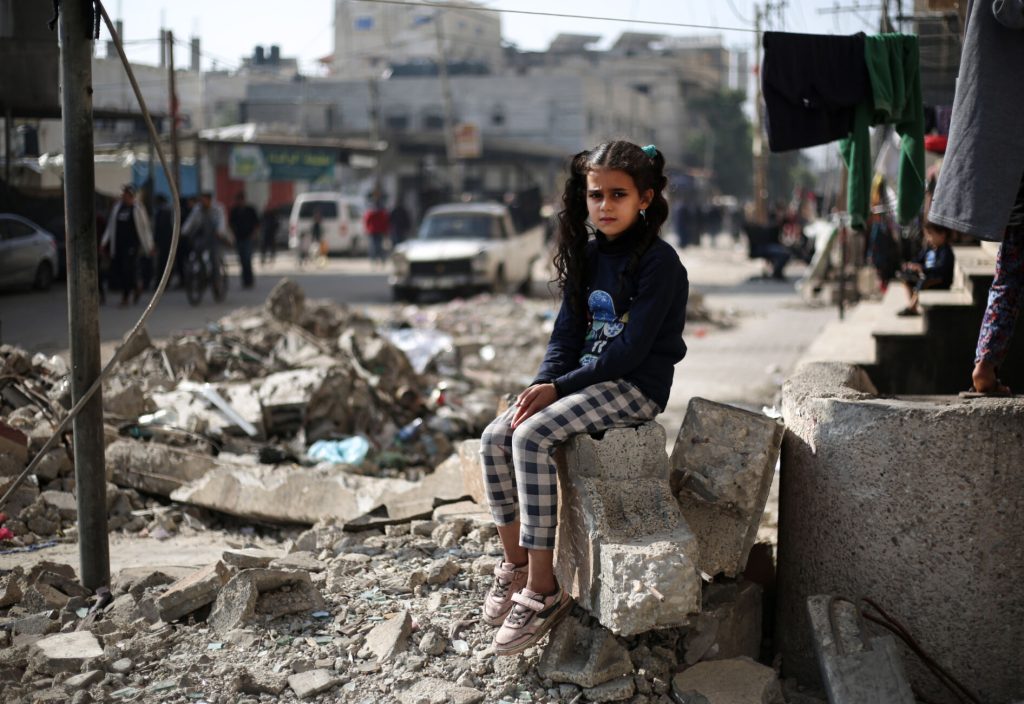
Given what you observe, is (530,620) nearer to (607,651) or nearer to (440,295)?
(607,651)

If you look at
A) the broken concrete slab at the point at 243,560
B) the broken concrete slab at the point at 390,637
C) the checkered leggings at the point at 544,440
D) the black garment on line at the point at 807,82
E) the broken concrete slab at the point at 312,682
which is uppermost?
the black garment on line at the point at 807,82

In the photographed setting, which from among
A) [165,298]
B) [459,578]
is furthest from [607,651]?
[165,298]

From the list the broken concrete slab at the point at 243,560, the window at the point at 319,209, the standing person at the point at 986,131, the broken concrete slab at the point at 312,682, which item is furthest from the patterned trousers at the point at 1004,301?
the window at the point at 319,209

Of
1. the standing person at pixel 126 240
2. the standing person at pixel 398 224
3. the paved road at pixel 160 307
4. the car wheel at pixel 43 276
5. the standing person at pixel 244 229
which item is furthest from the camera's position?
the standing person at pixel 398 224

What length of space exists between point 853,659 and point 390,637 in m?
1.41

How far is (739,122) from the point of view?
250 ft

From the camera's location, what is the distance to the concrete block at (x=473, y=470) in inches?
183

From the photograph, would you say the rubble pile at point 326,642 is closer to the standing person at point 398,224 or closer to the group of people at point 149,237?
the group of people at point 149,237

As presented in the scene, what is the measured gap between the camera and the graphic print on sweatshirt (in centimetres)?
359

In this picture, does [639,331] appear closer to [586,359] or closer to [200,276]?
[586,359]

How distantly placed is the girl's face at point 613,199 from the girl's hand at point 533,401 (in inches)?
22.0

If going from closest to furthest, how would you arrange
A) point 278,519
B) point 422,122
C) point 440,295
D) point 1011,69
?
point 1011,69, point 278,519, point 440,295, point 422,122

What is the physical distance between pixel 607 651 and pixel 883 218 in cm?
1134

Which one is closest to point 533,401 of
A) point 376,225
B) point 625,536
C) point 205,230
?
point 625,536
